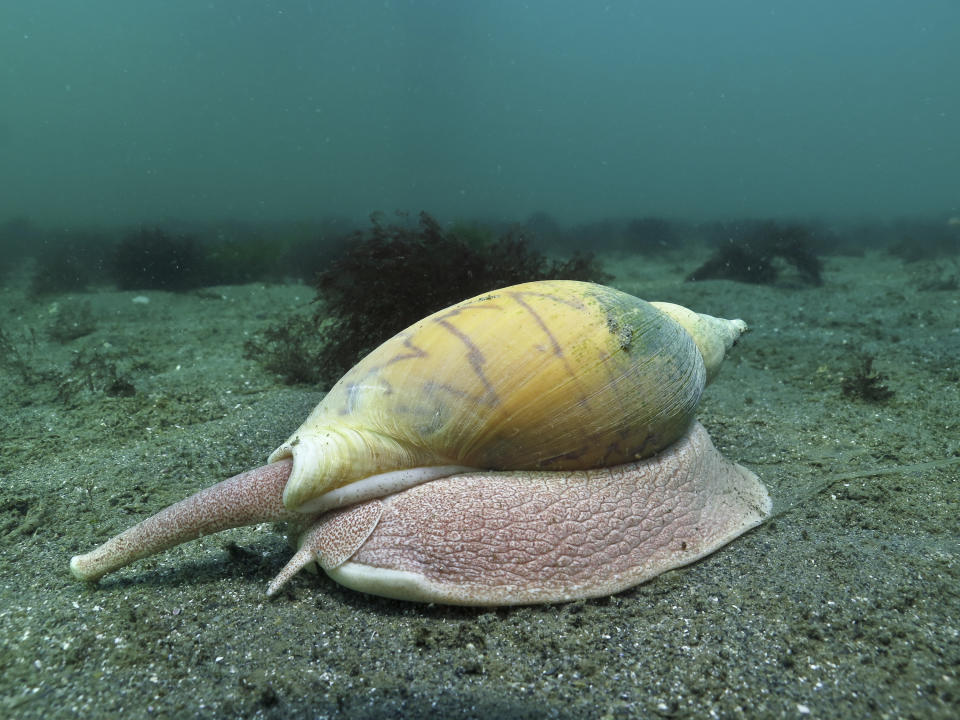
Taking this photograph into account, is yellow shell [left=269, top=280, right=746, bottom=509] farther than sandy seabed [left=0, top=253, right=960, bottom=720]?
Yes

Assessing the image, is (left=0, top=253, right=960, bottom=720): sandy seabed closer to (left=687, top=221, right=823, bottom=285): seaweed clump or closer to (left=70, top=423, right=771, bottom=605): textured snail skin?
(left=70, top=423, right=771, bottom=605): textured snail skin

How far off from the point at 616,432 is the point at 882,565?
122cm

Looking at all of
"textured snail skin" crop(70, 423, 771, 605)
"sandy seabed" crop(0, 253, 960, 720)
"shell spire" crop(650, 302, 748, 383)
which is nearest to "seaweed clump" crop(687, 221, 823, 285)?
"sandy seabed" crop(0, 253, 960, 720)

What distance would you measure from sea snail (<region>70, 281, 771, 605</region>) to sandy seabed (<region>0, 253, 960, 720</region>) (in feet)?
0.47

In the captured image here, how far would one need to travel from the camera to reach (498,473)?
254 cm

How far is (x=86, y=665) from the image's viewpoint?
5.88ft

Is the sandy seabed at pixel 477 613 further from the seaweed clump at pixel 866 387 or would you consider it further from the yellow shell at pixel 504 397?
the yellow shell at pixel 504 397

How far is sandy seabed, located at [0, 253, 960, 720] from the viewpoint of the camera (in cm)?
169

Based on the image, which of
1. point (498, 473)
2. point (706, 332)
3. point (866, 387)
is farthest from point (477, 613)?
point (866, 387)

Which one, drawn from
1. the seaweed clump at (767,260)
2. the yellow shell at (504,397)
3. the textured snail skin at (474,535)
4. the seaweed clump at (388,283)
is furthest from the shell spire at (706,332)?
the seaweed clump at (767,260)

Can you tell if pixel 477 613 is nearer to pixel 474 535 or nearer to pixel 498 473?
pixel 474 535

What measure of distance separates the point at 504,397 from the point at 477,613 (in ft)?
2.96

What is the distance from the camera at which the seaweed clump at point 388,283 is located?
520cm

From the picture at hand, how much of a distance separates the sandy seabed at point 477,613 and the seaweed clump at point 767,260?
24.5 feet
